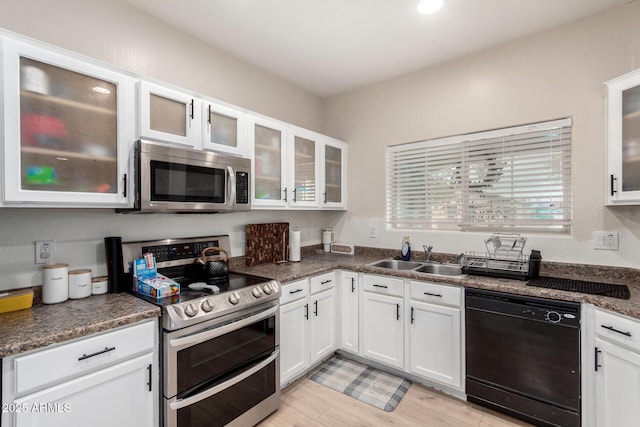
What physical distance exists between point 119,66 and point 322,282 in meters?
2.13

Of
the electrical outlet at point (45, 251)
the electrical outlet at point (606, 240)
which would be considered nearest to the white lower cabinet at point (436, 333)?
the electrical outlet at point (606, 240)

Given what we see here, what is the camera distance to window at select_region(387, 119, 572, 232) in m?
2.35

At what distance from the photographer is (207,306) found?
1.63m

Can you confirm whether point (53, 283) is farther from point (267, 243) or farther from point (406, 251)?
point (406, 251)

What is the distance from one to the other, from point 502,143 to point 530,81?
0.50 metres

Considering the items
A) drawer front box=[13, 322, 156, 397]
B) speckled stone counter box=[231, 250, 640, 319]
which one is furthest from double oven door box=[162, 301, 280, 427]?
speckled stone counter box=[231, 250, 640, 319]

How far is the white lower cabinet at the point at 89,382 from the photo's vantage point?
3.72 feet

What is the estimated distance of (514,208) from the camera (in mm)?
2514

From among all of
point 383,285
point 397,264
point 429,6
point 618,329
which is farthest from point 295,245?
point 618,329

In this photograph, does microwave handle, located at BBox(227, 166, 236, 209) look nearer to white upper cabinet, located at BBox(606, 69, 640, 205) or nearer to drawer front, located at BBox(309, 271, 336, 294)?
drawer front, located at BBox(309, 271, 336, 294)

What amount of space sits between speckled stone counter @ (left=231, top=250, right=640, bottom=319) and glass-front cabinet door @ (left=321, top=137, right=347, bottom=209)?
25.9 inches

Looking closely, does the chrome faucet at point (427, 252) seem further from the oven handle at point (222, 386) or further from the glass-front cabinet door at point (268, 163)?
the oven handle at point (222, 386)

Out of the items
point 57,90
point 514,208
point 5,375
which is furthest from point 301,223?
point 5,375

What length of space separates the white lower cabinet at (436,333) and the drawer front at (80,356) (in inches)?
71.0
